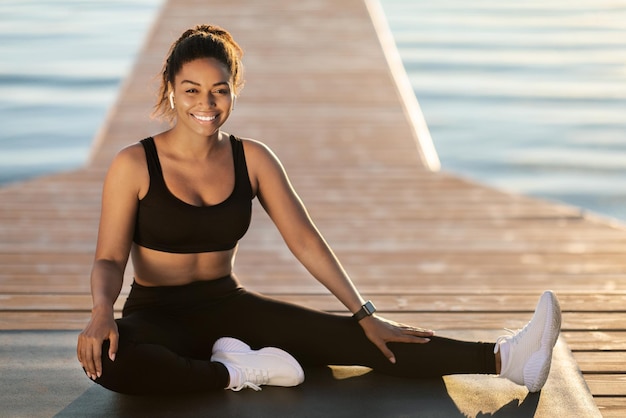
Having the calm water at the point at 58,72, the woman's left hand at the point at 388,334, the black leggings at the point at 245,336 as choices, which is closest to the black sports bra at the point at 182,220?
the black leggings at the point at 245,336

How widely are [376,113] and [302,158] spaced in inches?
36.2

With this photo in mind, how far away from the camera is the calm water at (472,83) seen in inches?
236

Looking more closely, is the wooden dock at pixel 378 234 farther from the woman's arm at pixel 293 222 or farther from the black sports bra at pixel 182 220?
the black sports bra at pixel 182 220

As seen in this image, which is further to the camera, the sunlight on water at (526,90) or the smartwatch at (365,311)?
the sunlight on water at (526,90)

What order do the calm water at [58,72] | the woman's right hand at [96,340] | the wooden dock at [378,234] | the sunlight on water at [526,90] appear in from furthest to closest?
the calm water at [58,72] < the sunlight on water at [526,90] < the wooden dock at [378,234] < the woman's right hand at [96,340]

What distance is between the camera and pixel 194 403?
7.88ft

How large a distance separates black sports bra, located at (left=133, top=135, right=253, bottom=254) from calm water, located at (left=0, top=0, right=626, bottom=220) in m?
3.16

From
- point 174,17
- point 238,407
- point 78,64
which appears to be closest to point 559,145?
point 174,17

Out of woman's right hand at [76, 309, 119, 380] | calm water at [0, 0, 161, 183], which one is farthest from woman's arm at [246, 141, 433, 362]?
calm water at [0, 0, 161, 183]

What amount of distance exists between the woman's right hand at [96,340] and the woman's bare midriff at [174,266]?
0.24 meters

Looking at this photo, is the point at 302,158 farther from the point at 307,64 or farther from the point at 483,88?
the point at 483,88

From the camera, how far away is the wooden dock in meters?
3.09

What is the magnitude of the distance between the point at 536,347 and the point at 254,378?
63cm

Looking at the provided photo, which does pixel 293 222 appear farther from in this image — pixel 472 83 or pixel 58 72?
pixel 58 72
